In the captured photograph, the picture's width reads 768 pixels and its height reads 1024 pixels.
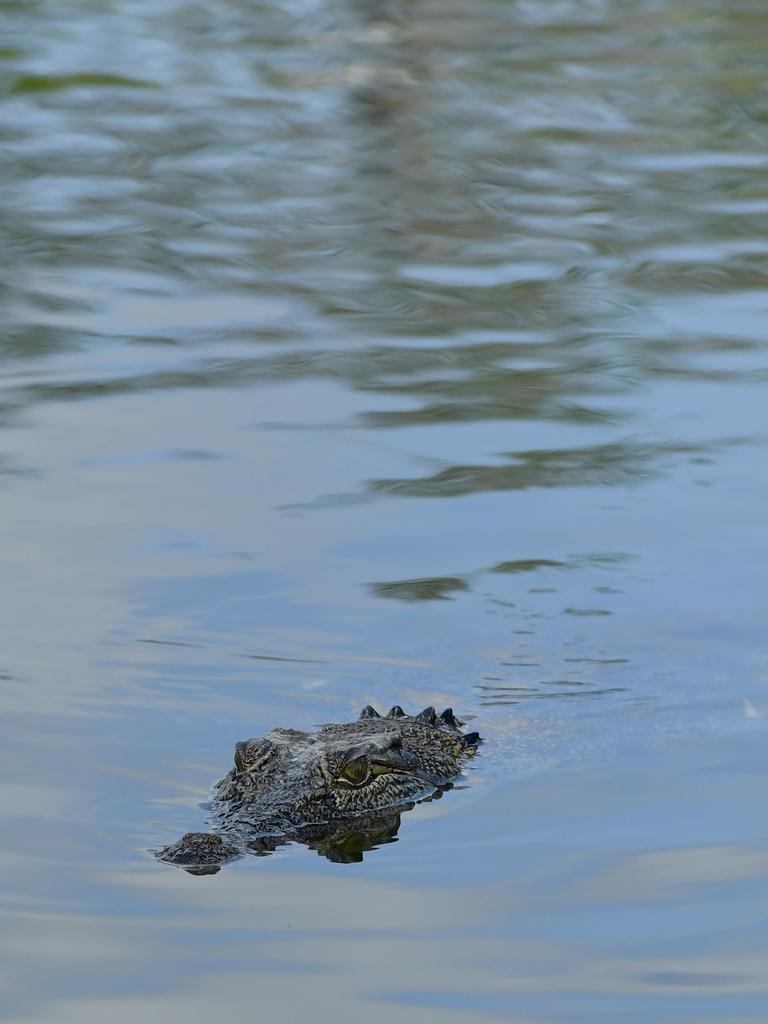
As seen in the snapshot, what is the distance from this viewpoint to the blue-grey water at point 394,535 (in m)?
5.46

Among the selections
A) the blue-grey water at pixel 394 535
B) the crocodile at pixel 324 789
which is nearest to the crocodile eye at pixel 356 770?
the crocodile at pixel 324 789

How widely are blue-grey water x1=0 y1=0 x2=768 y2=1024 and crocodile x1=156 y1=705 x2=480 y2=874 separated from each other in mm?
86

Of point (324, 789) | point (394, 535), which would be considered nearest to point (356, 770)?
point (324, 789)

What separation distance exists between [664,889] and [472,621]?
96.7 inches

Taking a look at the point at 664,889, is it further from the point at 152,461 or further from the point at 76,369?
the point at 76,369

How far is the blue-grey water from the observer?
5457mm

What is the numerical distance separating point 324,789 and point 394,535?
2693 millimetres

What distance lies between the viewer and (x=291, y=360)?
11.3 meters

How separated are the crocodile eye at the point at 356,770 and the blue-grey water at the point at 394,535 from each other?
233 mm

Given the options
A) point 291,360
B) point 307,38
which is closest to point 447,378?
point 291,360

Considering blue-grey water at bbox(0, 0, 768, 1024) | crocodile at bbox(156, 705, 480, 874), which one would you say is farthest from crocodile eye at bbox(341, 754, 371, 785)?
blue-grey water at bbox(0, 0, 768, 1024)

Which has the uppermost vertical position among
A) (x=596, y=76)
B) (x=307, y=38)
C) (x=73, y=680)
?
(x=307, y=38)

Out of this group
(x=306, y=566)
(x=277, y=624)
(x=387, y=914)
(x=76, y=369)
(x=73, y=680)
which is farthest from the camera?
(x=76, y=369)

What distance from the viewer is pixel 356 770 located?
643cm
